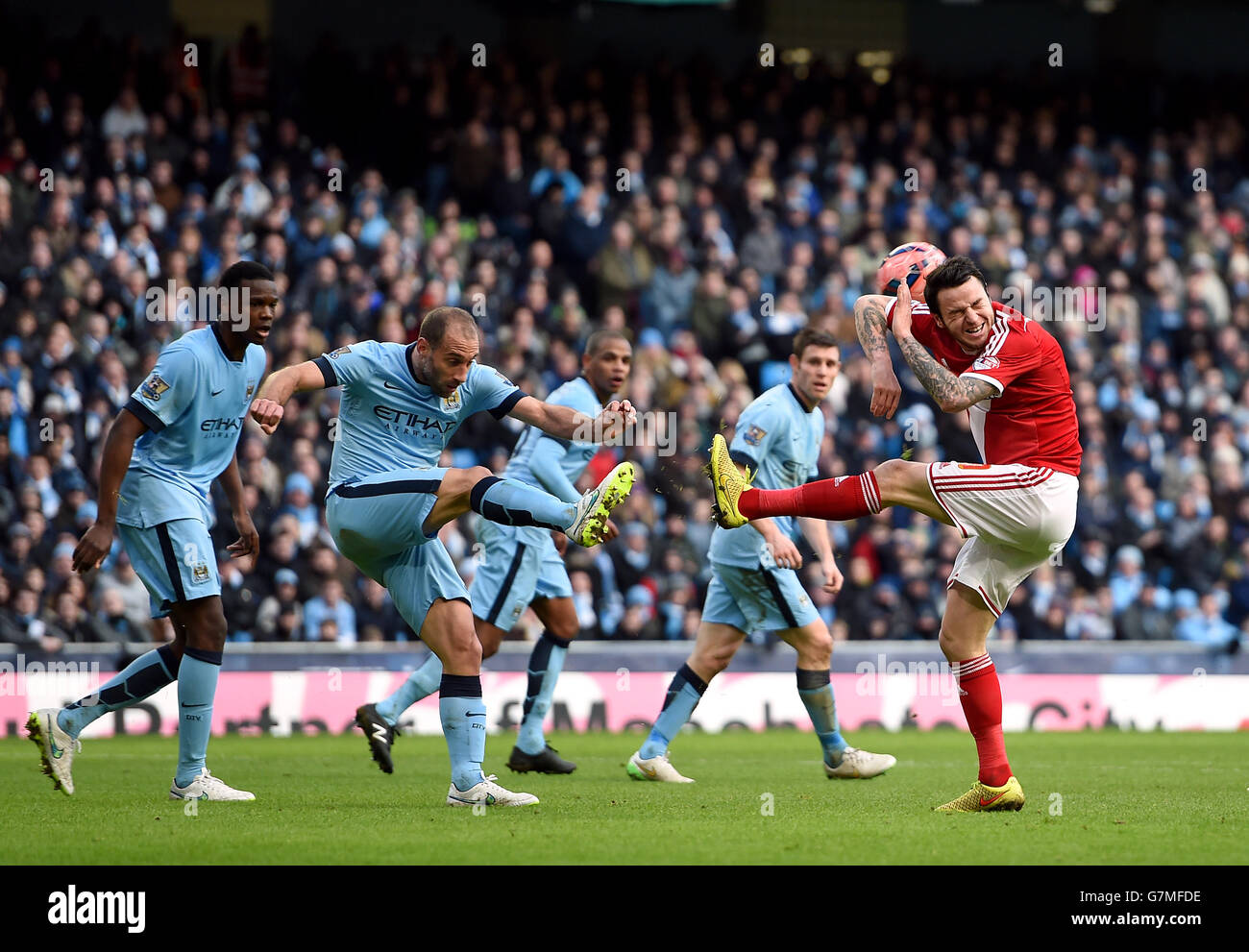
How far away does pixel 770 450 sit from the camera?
32.7 ft

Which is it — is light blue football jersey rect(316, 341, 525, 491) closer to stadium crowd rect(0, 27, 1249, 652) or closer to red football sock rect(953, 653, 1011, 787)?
red football sock rect(953, 653, 1011, 787)

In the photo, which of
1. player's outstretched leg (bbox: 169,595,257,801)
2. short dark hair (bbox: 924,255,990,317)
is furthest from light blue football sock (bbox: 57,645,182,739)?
short dark hair (bbox: 924,255,990,317)

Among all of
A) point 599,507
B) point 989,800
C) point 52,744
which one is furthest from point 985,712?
point 52,744

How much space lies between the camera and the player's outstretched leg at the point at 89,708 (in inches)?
329

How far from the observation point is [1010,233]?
70.9ft

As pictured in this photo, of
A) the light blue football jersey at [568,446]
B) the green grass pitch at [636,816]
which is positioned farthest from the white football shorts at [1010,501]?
the light blue football jersey at [568,446]

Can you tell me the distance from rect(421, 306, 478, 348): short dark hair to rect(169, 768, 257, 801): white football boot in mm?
2517

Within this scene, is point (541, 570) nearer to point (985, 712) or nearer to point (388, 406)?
point (388, 406)

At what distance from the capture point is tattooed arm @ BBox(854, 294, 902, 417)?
754 cm

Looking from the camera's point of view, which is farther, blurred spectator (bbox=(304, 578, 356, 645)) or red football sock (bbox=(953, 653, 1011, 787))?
blurred spectator (bbox=(304, 578, 356, 645))

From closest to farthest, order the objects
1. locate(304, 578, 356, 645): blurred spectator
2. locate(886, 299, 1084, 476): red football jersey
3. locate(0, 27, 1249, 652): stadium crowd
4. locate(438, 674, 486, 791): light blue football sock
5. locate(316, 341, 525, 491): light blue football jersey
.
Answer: locate(886, 299, 1084, 476): red football jersey, locate(438, 674, 486, 791): light blue football sock, locate(316, 341, 525, 491): light blue football jersey, locate(304, 578, 356, 645): blurred spectator, locate(0, 27, 1249, 652): stadium crowd

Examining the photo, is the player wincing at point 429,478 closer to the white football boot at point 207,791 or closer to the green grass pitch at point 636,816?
the green grass pitch at point 636,816

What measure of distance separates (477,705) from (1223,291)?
54.7ft

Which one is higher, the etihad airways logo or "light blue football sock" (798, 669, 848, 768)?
the etihad airways logo
